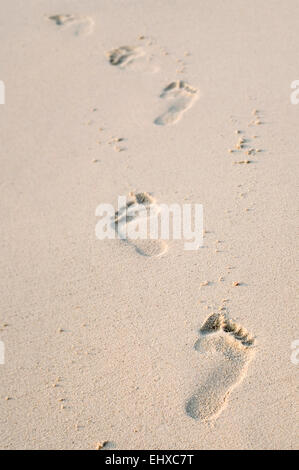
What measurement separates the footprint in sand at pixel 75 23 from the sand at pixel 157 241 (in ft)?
0.04

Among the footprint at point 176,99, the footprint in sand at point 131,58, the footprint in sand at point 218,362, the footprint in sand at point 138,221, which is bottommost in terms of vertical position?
the footprint in sand at point 218,362

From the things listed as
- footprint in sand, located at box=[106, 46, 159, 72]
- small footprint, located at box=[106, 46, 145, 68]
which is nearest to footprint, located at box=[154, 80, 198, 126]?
footprint in sand, located at box=[106, 46, 159, 72]

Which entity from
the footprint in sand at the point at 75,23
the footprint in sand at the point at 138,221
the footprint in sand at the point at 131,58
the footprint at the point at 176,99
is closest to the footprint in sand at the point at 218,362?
the footprint in sand at the point at 138,221

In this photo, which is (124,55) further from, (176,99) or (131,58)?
(176,99)

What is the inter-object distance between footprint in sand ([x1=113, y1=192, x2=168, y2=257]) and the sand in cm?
1

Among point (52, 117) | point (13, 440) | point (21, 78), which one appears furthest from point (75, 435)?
point (21, 78)

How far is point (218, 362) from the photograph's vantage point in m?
1.74

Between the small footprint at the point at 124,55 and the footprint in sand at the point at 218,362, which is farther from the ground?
the small footprint at the point at 124,55

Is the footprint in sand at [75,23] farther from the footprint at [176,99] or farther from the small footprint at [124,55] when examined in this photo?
the footprint at [176,99]

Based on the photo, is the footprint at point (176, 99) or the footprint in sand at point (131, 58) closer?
the footprint at point (176, 99)

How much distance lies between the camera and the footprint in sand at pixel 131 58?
2881 mm

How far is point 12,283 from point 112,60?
1.36 meters

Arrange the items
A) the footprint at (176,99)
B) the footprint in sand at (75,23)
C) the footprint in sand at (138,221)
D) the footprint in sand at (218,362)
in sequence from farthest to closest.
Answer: the footprint in sand at (75,23) < the footprint at (176,99) < the footprint in sand at (138,221) < the footprint in sand at (218,362)

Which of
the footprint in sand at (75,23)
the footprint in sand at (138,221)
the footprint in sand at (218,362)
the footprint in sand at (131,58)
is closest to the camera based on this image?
the footprint in sand at (218,362)
